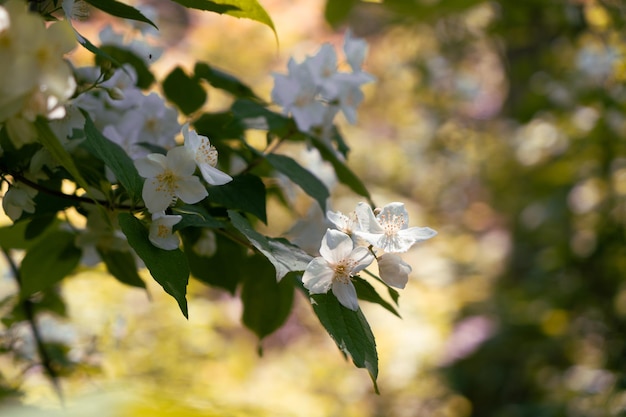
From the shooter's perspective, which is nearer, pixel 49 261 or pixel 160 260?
pixel 160 260

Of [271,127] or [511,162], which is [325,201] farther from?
[511,162]

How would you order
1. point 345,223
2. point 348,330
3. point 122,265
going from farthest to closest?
point 122,265, point 345,223, point 348,330

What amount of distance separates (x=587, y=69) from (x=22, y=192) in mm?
2202

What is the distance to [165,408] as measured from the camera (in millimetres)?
269

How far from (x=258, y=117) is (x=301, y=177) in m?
0.12

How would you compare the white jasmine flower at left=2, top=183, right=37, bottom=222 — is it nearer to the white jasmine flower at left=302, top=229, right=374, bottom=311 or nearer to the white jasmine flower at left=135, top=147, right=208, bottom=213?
the white jasmine flower at left=135, top=147, right=208, bottom=213

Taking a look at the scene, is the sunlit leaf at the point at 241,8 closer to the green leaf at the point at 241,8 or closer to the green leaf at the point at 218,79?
the green leaf at the point at 241,8

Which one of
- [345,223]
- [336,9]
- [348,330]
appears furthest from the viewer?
[336,9]

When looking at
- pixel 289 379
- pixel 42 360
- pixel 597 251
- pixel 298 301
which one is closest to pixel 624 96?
pixel 597 251

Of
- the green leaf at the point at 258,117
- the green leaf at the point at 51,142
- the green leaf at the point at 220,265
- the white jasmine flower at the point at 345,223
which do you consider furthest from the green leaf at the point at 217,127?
the green leaf at the point at 51,142

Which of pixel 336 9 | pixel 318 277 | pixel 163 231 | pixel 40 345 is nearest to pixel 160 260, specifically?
pixel 163 231

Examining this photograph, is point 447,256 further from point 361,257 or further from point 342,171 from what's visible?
point 361,257

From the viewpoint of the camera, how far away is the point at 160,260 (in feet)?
2.02

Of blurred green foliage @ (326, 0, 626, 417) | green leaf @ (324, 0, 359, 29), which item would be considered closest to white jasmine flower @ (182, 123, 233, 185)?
blurred green foliage @ (326, 0, 626, 417)
